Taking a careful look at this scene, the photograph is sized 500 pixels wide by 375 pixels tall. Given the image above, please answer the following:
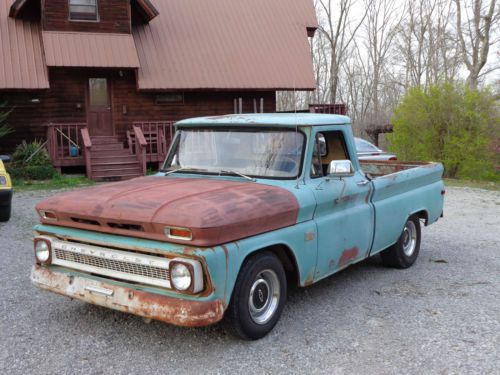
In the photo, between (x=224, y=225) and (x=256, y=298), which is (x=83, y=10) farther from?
(x=224, y=225)

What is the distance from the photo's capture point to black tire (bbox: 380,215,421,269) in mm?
6312

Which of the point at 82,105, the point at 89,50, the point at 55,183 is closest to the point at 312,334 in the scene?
the point at 55,183

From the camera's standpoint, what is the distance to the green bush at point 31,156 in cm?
1545

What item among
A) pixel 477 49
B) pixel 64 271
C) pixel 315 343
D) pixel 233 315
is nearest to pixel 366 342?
pixel 315 343

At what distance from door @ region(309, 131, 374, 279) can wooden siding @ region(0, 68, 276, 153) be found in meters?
13.5

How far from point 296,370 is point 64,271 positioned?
210cm

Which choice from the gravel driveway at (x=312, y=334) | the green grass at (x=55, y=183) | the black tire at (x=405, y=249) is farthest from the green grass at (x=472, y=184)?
the green grass at (x=55, y=183)

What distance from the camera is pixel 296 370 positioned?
3.79 metres

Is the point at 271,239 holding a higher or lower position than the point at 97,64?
lower

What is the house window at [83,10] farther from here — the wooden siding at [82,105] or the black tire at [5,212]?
the black tire at [5,212]

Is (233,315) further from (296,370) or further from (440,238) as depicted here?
(440,238)

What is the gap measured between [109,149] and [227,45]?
613 cm

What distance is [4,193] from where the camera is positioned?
28.6 ft

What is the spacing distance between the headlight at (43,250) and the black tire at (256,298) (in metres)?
1.65
